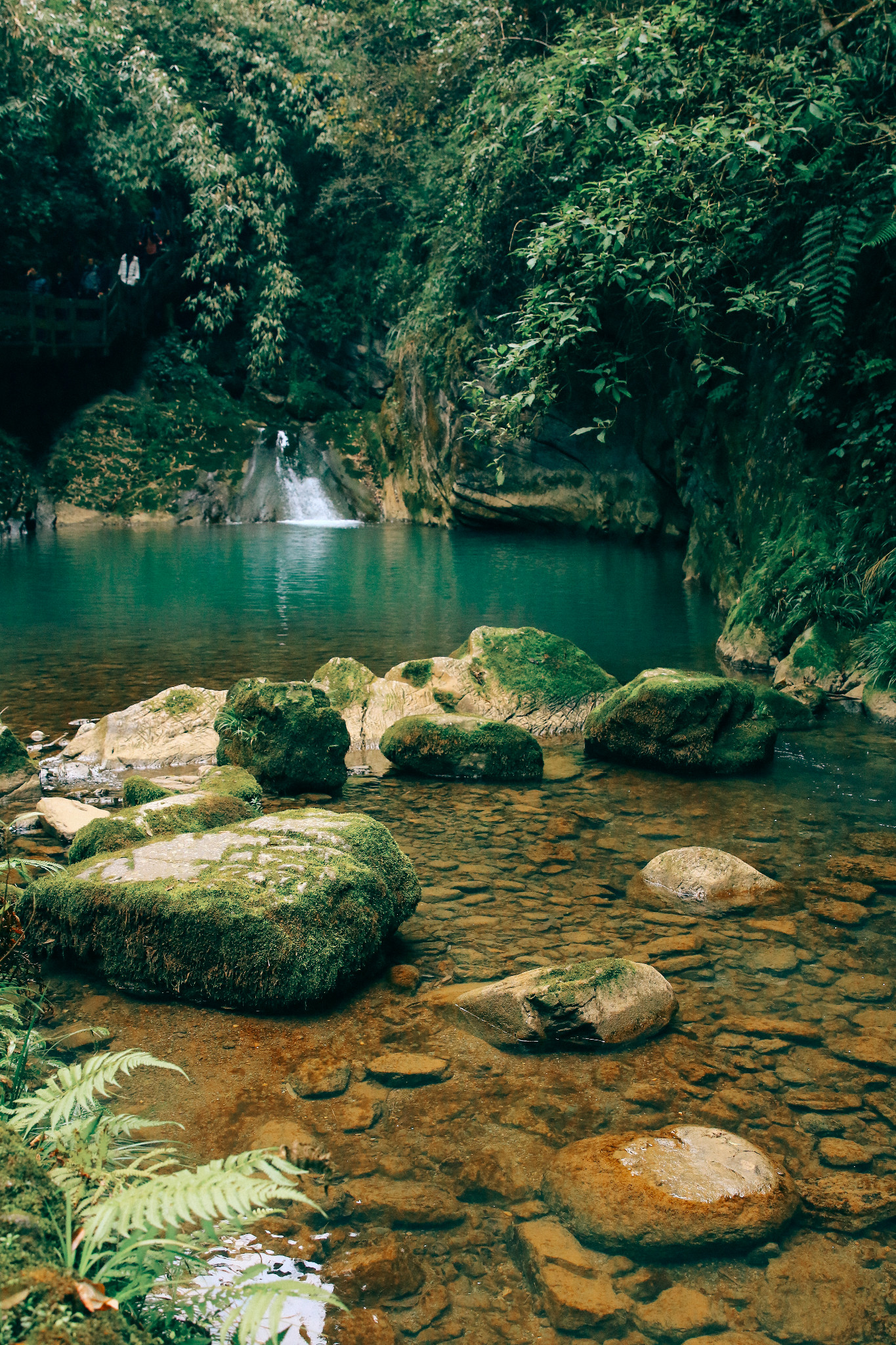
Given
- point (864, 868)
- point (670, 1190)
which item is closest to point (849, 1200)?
point (670, 1190)

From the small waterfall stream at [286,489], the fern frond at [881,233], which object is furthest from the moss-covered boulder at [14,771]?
the small waterfall stream at [286,489]

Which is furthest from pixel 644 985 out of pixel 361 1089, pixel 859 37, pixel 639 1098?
pixel 859 37

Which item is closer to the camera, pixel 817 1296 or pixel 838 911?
pixel 817 1296

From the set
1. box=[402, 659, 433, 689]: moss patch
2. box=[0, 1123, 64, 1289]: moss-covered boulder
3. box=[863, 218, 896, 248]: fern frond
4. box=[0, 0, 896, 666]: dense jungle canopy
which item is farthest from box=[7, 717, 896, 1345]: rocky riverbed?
box=[863, 218, 896, 248]: fern frond

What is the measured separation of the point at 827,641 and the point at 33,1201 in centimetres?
816

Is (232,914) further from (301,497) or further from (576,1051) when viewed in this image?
(301,497)

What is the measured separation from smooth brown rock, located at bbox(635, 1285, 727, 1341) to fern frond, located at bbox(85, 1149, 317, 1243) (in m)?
1.06

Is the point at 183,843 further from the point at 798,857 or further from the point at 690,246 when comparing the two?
the point at 690,246

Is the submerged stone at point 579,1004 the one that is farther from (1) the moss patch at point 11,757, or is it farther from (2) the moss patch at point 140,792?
(1) the moss patch at point 11,757

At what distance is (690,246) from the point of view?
8.03m

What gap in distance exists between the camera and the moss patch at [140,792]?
541 centimetres

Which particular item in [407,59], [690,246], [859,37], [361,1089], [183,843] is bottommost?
[361,1089]

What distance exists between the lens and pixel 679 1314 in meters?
2.28

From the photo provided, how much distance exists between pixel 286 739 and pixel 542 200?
43.4 feet
